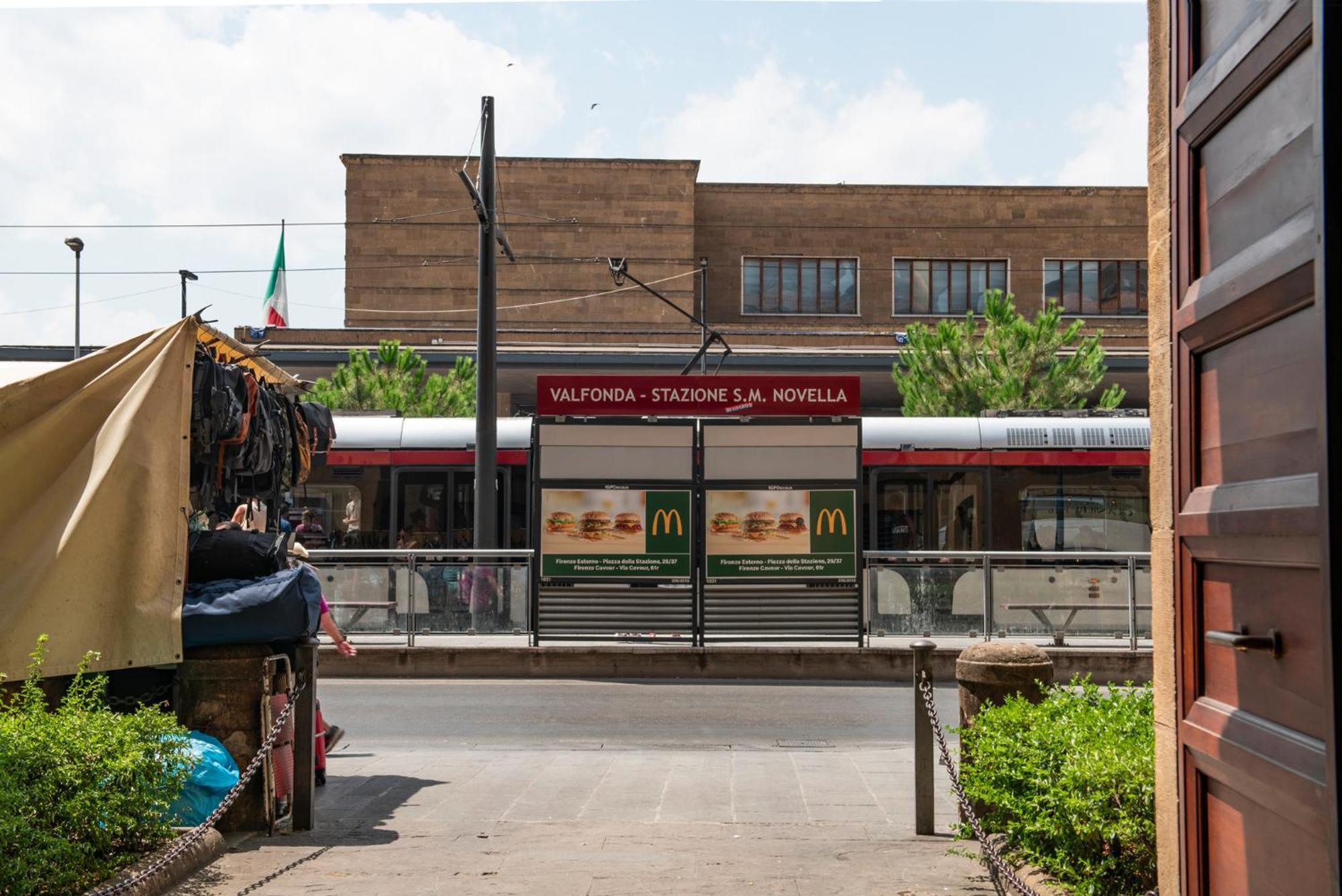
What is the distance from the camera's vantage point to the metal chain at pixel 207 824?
5426 mm

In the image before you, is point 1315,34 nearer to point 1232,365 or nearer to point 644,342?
point 1232,365

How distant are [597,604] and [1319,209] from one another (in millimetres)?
15035

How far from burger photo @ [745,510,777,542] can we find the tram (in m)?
5.28

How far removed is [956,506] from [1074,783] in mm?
17085

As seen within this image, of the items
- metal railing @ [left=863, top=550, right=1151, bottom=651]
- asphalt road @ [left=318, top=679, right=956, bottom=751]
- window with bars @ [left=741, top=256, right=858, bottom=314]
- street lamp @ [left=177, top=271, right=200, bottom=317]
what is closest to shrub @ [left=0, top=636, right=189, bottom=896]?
asphalt road @ [left=318, top=679, right=956, bottom=751]

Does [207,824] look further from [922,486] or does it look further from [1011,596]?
[922,486]

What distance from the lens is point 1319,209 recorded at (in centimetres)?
257

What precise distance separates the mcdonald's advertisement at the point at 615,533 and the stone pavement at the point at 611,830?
6.02 m

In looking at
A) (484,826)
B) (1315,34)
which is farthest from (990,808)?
(1315,34)

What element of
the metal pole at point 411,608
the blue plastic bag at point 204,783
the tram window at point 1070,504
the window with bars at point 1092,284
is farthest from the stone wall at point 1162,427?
the window with bars at point 1092,284

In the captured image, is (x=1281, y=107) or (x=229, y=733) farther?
(x=229, y=733)

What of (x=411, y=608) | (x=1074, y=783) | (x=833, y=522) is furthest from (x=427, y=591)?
(x=1074, y=783)

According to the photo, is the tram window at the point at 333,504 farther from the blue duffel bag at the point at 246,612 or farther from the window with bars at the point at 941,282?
the window with bars at the point at 941,282

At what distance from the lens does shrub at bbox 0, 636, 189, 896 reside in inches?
201
